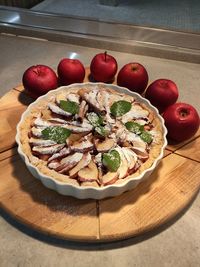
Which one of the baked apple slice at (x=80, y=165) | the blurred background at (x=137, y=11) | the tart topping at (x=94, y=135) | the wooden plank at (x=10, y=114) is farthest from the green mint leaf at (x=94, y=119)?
the blurred background at (x=137, y=11)

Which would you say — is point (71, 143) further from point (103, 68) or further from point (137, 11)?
point (137, 11)

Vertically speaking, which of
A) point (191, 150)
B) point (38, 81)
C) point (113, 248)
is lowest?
point (113, 248)

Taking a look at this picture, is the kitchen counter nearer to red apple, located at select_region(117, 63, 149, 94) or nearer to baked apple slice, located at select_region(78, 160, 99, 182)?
baked apple slice, located at select_region(78, 160, 99, 182)

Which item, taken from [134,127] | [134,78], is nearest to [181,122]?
[134,127]

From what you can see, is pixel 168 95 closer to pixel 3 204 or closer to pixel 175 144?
pixel 175 144

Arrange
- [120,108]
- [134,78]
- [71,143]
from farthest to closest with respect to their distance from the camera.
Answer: [134,78] → [120,108] → [71,143]

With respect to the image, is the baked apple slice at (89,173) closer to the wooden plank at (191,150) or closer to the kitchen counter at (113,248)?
the kitchen counter at (113,248)

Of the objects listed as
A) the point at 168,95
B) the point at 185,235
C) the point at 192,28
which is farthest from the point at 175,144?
the point at 192,28

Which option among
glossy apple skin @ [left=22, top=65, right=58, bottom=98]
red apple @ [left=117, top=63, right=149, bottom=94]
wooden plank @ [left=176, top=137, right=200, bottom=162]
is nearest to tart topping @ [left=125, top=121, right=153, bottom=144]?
wooden plank @ [left=176, top=137, right=200, bottom=162]
